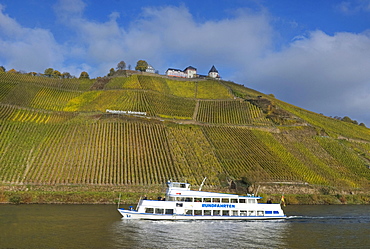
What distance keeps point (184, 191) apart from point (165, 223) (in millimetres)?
5508

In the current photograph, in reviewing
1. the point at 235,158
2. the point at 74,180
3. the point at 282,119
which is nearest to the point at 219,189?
the point at 235,158

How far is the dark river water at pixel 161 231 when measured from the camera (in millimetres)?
32562

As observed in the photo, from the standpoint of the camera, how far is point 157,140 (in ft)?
283

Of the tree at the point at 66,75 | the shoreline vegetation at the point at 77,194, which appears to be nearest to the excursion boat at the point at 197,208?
the shoreline vegetation at the point at 77,194

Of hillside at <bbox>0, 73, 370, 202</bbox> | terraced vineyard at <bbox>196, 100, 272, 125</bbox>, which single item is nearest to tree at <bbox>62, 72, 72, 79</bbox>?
hillside at <bbox>0, 73, 370, 202</bbox>

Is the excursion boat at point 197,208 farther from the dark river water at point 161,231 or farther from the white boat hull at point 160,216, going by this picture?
the dark river water at point 161,231

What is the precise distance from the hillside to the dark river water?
720 inches

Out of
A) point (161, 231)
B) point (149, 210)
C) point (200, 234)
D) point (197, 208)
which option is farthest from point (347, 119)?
point (161, 231)

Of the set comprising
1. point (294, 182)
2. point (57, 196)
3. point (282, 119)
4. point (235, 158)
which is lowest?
point (57, 196)

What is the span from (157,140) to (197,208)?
39.7 meters

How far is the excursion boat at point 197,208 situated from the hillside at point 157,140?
59.3 feet

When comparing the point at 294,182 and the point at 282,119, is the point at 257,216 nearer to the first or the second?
the point at 294,182

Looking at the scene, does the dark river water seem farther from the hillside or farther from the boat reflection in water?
the hillside

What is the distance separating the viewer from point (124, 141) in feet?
267
